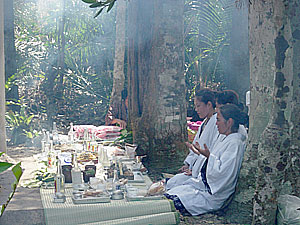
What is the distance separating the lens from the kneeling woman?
4145 millimetres

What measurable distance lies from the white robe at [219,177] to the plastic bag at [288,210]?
72cm

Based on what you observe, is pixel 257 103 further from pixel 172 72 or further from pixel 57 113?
pixel 57 113

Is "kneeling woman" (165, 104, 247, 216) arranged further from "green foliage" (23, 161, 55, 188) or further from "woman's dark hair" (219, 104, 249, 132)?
"green foliage" (23, 161, 55, 188)

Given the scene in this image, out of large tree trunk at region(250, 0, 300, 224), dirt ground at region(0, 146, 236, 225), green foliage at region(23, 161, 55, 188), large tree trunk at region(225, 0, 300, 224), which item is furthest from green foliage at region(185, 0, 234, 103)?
large tree trunk at region(250, 0, 300, 224)

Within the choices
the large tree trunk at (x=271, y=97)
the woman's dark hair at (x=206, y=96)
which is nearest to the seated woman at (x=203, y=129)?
the woman's dark hair at (x=206, y=96)

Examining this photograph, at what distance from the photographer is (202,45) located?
1391 centimetres

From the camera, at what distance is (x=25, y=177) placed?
6.18m

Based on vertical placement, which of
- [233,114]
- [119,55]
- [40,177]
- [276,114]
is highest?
[119,55]

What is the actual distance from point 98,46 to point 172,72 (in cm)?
1155

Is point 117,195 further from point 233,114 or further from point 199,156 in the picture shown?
point 199,156

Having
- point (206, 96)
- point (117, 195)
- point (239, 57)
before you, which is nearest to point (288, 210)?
point (117, 195)

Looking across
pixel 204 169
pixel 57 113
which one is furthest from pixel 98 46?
pixel 204 169

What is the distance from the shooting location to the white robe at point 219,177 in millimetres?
4137

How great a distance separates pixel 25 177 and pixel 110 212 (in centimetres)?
330
